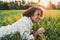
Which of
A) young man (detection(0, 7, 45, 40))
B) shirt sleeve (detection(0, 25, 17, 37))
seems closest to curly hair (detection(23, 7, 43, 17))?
young man (detection(0, 7, 45, 40))

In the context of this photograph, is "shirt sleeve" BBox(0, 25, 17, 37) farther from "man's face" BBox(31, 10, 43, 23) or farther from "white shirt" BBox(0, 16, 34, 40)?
"man's face" BBox(31, 10, 43, 23)

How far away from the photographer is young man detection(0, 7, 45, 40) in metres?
1.23

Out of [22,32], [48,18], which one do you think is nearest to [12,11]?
[22,32]

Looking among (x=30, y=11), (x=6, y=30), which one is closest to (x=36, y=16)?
(x=30, y=11)

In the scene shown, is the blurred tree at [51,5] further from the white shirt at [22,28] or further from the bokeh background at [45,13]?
the white shirt at [22,28]

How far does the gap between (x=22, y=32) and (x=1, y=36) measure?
0.53 ft

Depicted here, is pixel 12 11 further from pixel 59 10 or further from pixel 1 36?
pixel 59 10

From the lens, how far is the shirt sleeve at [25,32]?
1229mm

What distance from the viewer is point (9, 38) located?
1.22 meters

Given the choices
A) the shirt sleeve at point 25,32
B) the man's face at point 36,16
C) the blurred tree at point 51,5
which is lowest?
the shirt sleeve at point 25,32

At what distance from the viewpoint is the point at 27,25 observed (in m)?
1.24

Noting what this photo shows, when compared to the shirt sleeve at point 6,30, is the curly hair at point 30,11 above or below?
above

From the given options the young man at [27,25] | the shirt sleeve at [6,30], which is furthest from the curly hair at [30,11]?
the shirt sleeve at [6,30]

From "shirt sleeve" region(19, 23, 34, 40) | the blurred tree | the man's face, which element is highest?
the blurred tree
